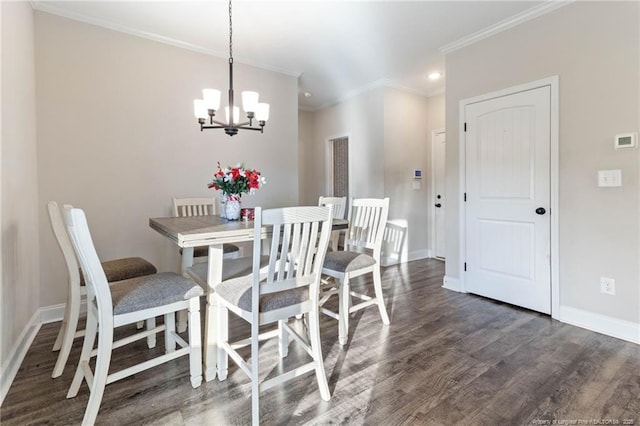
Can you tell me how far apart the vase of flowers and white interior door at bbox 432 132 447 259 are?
3445mm

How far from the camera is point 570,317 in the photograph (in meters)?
2.61

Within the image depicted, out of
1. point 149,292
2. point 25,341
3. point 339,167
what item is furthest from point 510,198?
point 25,341

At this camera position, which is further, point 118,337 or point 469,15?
point 469,15

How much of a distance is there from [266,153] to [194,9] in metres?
1.64

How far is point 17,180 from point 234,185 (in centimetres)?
139

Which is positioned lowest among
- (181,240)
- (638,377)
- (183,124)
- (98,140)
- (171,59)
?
(638,377)

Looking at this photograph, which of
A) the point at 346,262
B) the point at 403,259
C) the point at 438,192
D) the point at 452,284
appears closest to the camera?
the point at 346,262

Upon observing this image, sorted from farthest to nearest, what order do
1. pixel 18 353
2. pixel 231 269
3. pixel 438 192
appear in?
1. pixel 438 192
2. pixel 231 269
3. pixel 18 353

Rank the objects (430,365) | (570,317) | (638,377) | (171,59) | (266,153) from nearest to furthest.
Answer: (638,377) < (430,365) < (570,317) < (171,59) < (266,153)

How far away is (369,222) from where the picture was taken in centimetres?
265

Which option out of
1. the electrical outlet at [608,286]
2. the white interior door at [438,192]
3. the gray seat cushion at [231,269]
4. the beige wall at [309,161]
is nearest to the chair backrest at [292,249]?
the gray seat cushion at [231,269]

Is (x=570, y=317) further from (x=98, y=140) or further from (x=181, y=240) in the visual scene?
(x=98, y=140)

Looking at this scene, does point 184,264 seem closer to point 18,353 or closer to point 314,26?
point 18,353

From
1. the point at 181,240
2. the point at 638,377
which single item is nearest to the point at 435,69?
the point at 638,377
